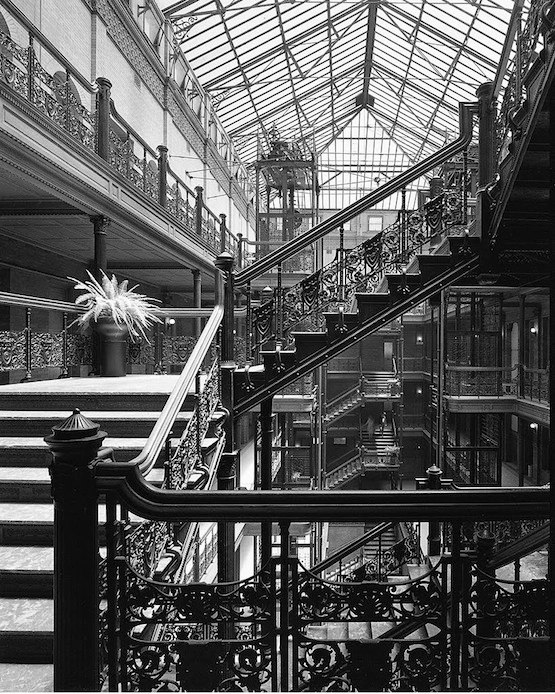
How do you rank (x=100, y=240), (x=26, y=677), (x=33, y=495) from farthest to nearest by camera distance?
(x=100, y=240)
(x=33, y=495)
(x=26, y=677)

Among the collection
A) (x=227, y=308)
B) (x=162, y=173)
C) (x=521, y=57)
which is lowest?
(x=227, y=308)

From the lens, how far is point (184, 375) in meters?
4.09

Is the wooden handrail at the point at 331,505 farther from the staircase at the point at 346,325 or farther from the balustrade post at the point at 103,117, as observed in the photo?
the balustrade post at the point at 103,117

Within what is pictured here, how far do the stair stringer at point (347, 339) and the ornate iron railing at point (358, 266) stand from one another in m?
0.48

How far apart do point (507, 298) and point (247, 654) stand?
675 inches

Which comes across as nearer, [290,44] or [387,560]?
[387,560]

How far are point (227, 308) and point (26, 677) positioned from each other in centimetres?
380

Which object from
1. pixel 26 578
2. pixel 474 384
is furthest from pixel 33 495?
pixel 474 384

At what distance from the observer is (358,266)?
650cm

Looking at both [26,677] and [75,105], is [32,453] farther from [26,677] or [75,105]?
[75,105]

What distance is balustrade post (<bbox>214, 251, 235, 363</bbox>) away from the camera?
5684mm

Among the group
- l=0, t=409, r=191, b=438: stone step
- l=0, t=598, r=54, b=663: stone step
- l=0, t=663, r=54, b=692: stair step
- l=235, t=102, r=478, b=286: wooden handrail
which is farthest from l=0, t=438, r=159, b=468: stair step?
l=235, t=102, r=478, b=286: wooden handrail

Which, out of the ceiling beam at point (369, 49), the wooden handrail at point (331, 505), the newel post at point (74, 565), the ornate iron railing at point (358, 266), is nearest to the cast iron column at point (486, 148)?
the ornate iron railing at point (358, 266)

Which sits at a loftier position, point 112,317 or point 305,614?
point 112,317
